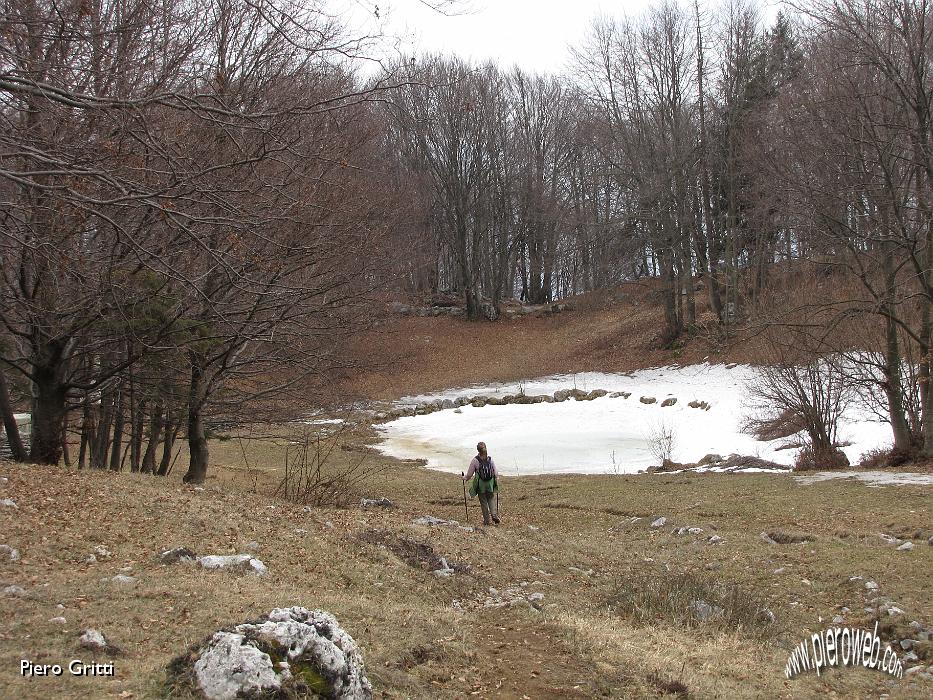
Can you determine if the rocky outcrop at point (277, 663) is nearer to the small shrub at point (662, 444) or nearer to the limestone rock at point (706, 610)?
the limestone rock at point (706, 610)

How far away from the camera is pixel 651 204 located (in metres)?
35.6

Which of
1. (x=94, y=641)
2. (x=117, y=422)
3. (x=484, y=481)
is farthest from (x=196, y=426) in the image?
(x=94, y=641)

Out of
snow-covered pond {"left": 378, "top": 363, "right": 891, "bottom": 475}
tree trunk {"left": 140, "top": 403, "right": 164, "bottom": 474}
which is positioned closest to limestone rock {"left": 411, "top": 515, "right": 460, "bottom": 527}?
tree trunk {"left": 140, "top": 403, "right": 164, "bottom": 474}

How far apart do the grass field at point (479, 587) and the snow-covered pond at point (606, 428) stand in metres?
8.63

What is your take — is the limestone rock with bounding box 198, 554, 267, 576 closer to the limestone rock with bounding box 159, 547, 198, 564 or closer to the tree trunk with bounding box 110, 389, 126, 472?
the limestone rock with bounding box 159, 547, 198, 564

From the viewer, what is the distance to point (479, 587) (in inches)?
306

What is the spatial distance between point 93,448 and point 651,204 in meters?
27.7

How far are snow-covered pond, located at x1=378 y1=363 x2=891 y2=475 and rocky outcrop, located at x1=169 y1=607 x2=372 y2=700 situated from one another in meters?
17.1

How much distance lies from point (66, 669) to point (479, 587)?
4.38 metres

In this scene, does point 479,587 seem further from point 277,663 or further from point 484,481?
point 277,663

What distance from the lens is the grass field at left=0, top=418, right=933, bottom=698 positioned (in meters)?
4.91

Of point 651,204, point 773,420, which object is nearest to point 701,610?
point 773,420

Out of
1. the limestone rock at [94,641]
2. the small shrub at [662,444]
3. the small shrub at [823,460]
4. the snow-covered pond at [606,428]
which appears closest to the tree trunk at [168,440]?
the snow-covered pond at [606,428]

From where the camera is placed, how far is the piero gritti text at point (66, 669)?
3986 millimetres
